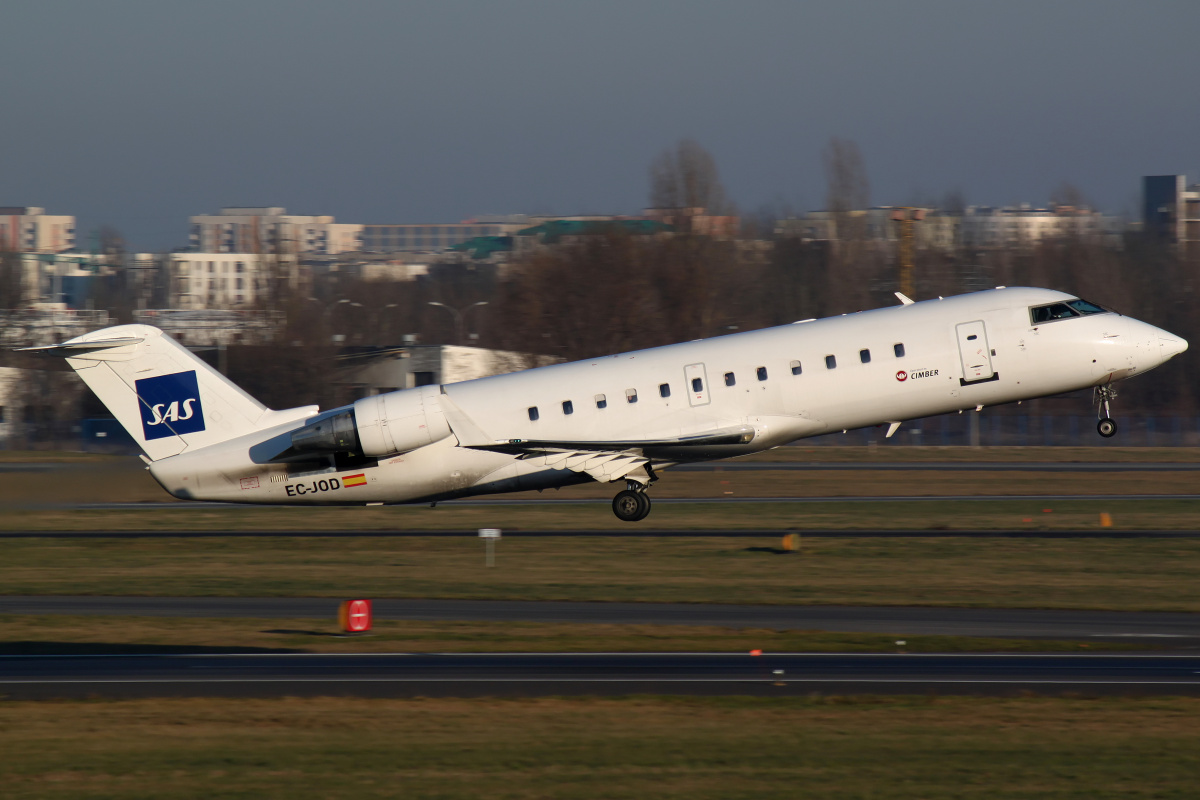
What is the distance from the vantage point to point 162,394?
28.3 m

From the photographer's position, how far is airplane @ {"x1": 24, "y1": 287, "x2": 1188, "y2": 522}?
2650cm

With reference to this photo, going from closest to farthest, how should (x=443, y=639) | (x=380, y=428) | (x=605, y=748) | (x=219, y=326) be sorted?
(x=605, y=748), (x=443, y=639), (x=380, y=428), (x=219, y=326)

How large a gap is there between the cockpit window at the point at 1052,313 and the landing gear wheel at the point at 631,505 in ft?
30.9

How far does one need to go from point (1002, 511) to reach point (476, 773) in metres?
28.3

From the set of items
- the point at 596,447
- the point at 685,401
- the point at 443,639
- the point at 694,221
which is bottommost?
the point at 443,639

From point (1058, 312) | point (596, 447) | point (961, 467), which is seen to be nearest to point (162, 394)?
point (596, 447)

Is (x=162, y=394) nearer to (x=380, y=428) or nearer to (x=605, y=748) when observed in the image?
(x=380, y=428)

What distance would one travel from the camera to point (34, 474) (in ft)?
101

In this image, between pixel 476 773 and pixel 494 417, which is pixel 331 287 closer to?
pixel 494 417

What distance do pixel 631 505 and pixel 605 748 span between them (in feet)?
52.9

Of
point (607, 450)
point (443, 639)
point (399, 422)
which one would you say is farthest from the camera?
point (607, 450)

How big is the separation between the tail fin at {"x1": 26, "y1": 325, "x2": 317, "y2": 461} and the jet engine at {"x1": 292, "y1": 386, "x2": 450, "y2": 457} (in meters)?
1.45

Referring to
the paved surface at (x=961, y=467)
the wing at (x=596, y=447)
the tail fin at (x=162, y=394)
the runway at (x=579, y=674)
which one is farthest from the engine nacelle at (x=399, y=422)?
the paved surface at (x=961, y=467)

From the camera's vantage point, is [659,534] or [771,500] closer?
[659,534]
